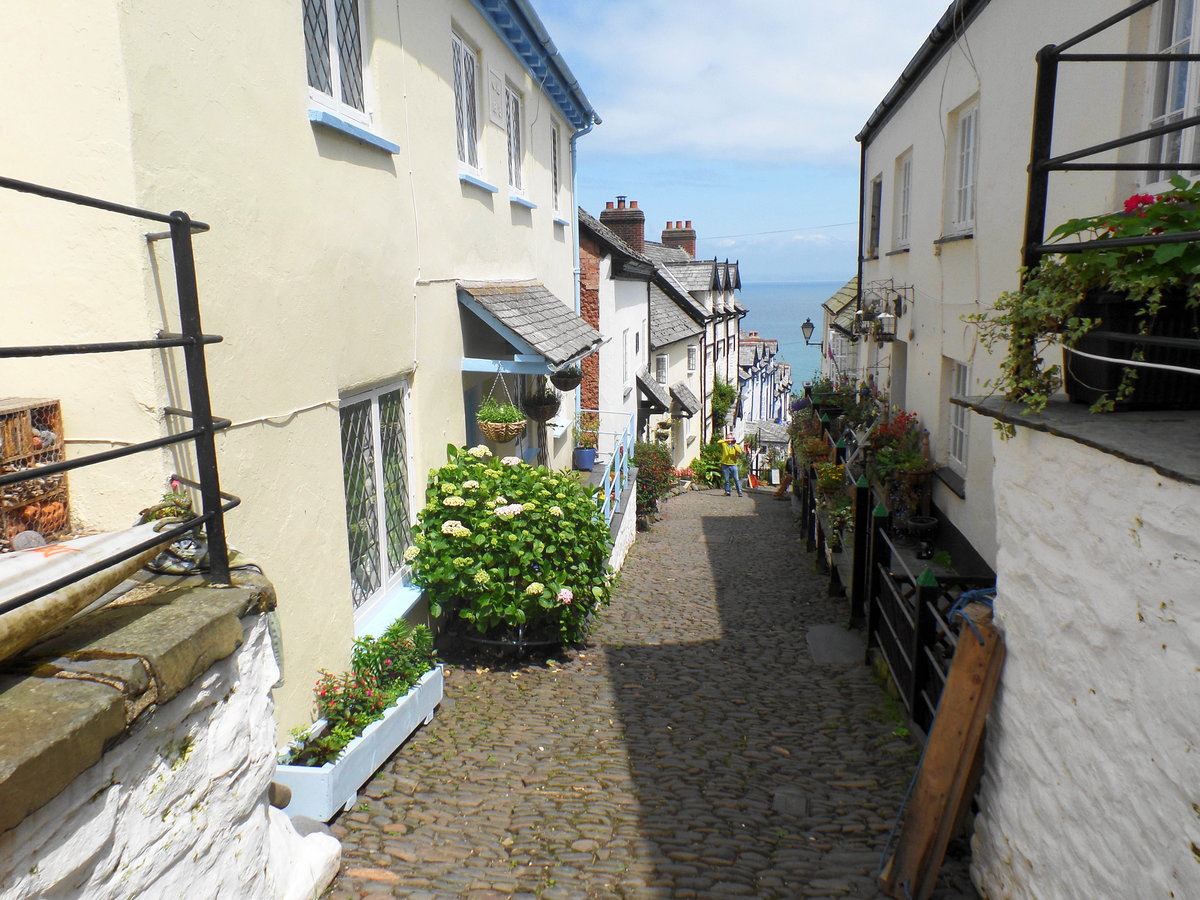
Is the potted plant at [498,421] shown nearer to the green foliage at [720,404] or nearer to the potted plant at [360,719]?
the potted plant at [360,719]

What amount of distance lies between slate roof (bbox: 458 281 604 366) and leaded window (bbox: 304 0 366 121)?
7.46 feet

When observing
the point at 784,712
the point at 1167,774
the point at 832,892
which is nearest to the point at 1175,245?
the point at 1167,774

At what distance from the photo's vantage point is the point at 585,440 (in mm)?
14984

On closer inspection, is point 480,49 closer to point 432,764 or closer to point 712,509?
point 432,764

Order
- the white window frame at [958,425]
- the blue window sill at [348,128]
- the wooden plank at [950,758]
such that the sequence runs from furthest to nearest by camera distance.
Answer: the white window frame at [958,425], the blue window sill at [348,128], the wooden plank at [950,758]

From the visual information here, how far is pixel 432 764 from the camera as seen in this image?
17.8 feet

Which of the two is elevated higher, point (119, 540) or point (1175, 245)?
point (1175, 245)

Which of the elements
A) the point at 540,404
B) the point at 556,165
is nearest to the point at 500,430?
the point at 540,404

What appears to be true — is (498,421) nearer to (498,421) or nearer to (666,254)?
(498,421)

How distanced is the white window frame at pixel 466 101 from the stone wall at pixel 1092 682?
6295 millimetres

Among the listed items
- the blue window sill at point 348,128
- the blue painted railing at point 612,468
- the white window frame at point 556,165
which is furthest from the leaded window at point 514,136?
the blue window sill at point 348,128

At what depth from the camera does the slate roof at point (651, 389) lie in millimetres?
22469

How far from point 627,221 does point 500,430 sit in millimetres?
20914

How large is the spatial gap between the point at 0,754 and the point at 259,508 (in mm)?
2495
